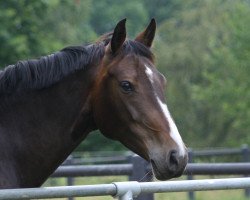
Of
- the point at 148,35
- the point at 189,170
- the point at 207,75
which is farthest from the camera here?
the point at 207,75

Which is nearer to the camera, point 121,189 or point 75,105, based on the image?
point 121,189

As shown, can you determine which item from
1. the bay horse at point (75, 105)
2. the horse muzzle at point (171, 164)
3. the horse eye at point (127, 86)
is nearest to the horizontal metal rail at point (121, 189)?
the horse muzzle at point (171, 164)

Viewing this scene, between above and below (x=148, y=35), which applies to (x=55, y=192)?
below

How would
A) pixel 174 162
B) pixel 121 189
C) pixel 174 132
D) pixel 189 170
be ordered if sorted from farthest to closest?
pixel 189 170 < pixel 174 132 < pixel 174 162 < pixel 121 189

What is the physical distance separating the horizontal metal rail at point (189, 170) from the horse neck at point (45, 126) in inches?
107

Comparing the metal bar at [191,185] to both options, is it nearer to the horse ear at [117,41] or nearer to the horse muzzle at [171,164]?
the horse muzzle at [171,164]

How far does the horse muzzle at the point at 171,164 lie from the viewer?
4789 mm

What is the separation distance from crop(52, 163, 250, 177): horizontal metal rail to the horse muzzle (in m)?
2.89

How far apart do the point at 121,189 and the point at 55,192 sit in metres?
0.41

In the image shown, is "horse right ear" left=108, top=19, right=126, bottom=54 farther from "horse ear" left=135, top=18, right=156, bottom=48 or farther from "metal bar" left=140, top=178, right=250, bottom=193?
"metal bar" left=140, top=178, right=250, bottom=193

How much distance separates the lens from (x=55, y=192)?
4188mm

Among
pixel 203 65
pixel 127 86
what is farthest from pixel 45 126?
pixel 203 65

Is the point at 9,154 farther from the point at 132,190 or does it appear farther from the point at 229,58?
the point at 229,58

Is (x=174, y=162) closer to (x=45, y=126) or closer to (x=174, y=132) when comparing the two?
(x=174, y=132)
